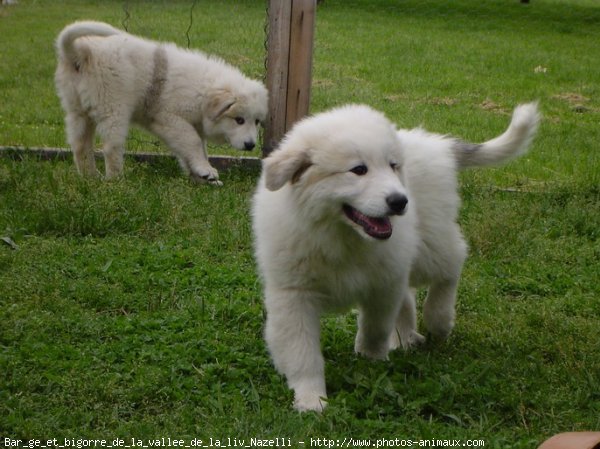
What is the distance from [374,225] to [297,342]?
59cm

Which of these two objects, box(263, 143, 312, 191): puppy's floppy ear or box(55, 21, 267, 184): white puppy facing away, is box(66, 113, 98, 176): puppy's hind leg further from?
box(263, 143, 312, 191): puppy's floppy ear

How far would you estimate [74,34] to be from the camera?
6.97 m

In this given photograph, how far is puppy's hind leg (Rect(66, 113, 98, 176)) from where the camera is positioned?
287 inches

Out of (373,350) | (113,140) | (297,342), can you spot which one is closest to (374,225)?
(297,342)

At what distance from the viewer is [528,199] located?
264 inches

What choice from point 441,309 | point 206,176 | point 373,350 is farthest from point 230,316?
point 206,176

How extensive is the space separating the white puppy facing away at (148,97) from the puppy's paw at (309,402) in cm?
392

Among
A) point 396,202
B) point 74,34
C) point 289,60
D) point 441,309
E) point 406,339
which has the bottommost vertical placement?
point 406,339

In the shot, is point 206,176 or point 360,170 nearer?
point 360,170

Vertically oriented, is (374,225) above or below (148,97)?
above

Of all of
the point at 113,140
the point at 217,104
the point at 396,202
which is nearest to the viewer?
the point at 396,202

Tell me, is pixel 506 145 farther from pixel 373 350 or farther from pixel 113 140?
pixel 113 140

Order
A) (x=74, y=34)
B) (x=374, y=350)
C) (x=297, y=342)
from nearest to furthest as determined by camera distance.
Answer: (x=297, y=342), (x=374, y=350), (x=74, y=34)

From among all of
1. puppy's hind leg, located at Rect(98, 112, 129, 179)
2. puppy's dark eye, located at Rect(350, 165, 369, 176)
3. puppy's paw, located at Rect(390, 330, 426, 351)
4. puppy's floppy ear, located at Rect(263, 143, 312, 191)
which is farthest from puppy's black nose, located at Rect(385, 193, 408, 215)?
puppy's hind leg, located at Rect(98, 112, 129, 179)
